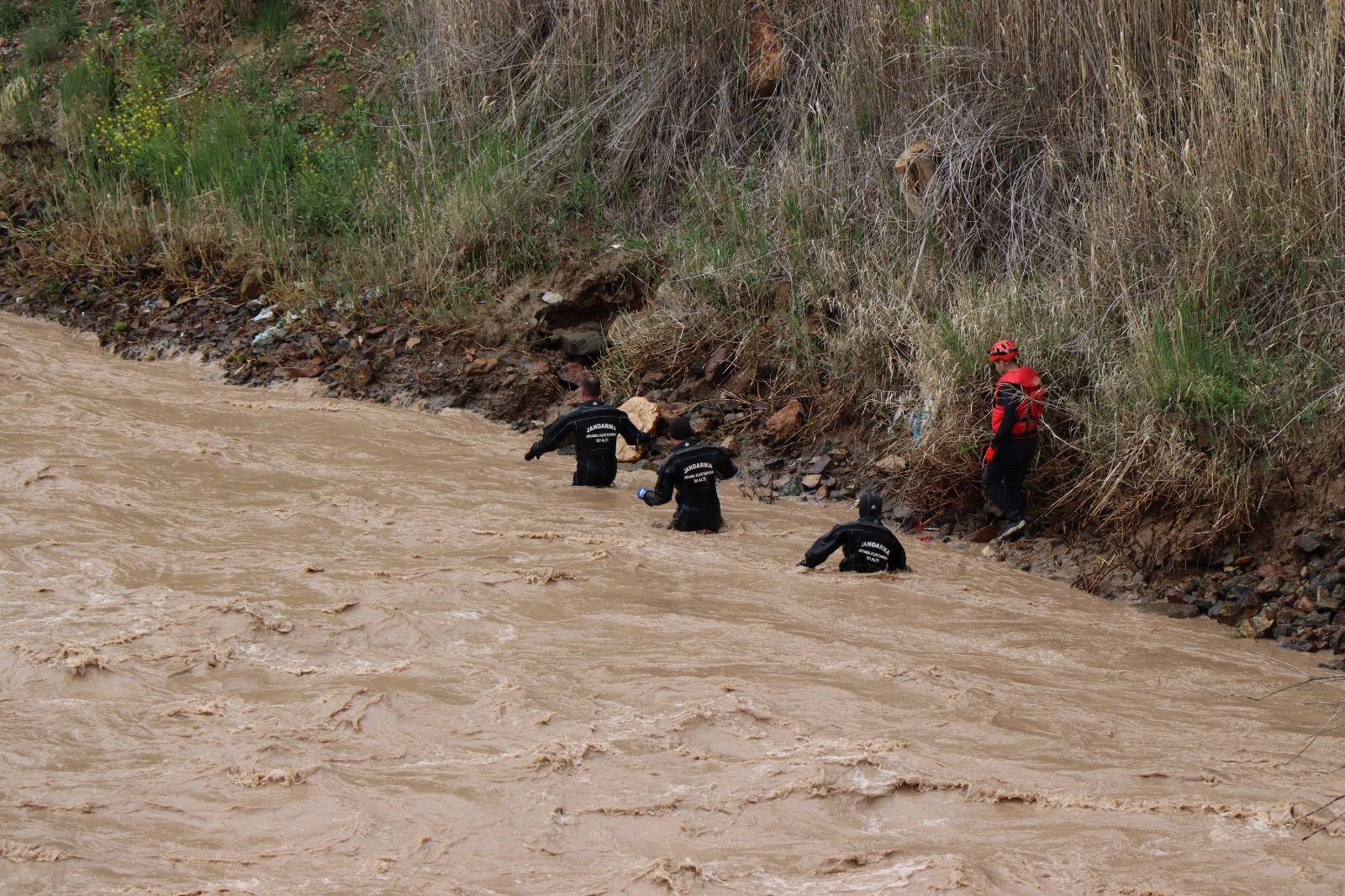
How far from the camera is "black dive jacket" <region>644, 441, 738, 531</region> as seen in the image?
7.46 meters

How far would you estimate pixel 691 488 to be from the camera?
748cm

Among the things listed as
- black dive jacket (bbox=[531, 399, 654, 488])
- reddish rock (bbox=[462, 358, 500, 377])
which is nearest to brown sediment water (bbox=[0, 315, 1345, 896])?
black dive jacket (bbox=[531, 399, 654, 488])

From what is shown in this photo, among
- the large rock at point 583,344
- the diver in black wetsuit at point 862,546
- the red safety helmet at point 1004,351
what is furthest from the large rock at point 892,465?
the large rock at point 583,344

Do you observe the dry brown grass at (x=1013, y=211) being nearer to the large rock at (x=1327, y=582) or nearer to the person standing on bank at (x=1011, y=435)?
the person standing on bank at (x=1011, y=435)

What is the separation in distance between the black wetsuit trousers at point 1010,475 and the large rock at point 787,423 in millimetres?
1764

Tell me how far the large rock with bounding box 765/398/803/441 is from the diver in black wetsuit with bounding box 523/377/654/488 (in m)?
1.22

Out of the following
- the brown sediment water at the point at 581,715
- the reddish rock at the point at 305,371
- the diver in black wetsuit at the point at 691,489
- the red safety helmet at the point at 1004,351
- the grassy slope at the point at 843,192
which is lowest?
the brown sediment water at the point at 581,715

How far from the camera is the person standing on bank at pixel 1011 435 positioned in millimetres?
7379

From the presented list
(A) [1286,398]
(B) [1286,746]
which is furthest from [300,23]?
(B) [1286,746]

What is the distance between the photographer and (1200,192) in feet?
25.1

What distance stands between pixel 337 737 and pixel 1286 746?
11.1ft

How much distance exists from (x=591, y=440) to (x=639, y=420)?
4.00ft

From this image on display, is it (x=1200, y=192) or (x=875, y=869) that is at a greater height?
(x=1200, y=192)

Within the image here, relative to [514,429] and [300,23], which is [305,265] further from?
[300,23]
